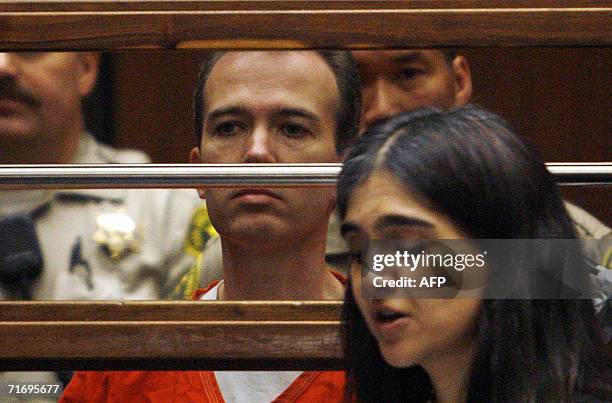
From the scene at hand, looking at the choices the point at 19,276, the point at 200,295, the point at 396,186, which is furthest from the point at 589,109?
the point at 19,276

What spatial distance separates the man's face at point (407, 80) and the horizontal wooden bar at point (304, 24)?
0.04 ft

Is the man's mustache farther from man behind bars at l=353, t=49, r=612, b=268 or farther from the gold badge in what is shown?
man behind bars at l=353, t=49, r=612, b=268

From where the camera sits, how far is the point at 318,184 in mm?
1341

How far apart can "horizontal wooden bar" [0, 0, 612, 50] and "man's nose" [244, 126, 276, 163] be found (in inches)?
3.6

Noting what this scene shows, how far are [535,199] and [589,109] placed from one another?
143 millimetres

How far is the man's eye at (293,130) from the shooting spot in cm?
136

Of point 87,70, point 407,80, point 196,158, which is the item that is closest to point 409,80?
point 407,80

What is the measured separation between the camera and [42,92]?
136 centimetres

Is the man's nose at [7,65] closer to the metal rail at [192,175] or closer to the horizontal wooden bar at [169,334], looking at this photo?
the metal rail at [192,175]

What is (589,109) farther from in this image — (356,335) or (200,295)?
(200,295)

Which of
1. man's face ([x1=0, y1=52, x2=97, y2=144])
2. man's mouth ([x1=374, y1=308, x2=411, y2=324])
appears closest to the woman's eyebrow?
man's mouth ([x1=374, y1=308, x2=411, y2=324])

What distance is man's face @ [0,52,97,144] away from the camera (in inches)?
53.4

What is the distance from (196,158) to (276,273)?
0.15 m

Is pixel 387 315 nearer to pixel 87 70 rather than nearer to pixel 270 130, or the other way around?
pixel 270 130
